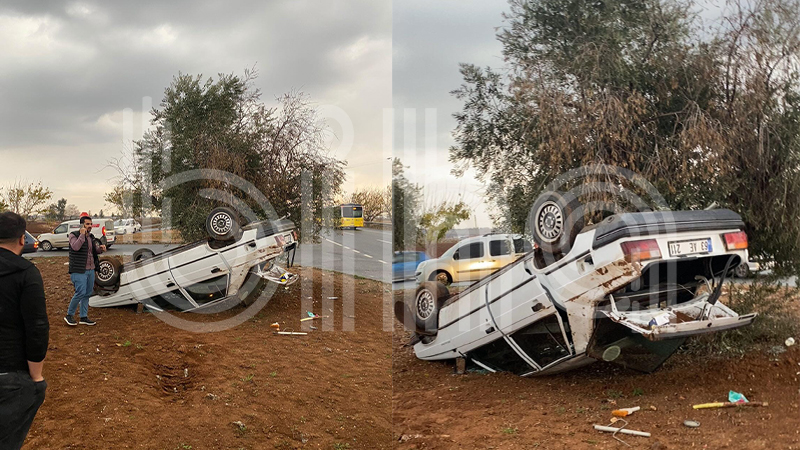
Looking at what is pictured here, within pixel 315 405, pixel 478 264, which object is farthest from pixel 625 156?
pixel 478 264

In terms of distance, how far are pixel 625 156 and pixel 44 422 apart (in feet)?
22.5

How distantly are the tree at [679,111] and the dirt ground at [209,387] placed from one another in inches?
151

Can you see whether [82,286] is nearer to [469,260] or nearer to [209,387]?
[209,387]

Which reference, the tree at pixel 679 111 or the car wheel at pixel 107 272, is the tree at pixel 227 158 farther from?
the tree at pixel 679 111

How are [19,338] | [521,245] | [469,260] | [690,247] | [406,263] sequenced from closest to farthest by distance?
[19,338], [690,247], [521,245], [406,263], [469,260]

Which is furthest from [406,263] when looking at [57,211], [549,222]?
[57,211]

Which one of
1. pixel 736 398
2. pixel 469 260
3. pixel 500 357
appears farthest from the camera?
pixel 469 260

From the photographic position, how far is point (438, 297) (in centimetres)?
738

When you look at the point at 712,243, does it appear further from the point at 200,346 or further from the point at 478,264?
the point at 478,264

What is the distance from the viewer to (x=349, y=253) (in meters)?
23.9

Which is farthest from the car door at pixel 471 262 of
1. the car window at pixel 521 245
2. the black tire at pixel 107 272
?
the black tire at pixel 107 272

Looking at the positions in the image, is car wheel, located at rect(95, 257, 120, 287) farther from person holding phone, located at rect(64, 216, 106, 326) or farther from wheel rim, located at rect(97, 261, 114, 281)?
person holding phone, located at rect(64, 216, 106, 326)

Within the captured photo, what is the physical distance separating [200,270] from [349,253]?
14481mm

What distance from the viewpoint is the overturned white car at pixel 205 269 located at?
9.32 metres
